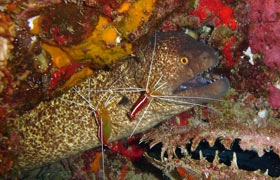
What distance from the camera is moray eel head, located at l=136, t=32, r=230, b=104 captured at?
3.04 meters

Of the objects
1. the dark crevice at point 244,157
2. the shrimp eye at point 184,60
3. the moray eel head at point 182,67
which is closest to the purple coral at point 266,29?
the moray eel head at point 182,67

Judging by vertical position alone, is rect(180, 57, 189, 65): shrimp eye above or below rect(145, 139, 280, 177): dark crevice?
above

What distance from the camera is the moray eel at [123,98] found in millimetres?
3113

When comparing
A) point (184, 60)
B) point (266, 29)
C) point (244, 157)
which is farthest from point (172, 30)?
point (244, 157)

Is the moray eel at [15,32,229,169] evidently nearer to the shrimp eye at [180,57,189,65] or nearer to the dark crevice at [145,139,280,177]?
the shrimp eye at [180,57,189,65]

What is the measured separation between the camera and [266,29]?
2.74 meters

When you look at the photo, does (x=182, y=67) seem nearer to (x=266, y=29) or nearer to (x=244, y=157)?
(x=266, y=29)

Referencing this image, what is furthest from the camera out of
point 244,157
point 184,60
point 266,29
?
point 184,60

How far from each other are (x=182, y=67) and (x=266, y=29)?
1.22 metres

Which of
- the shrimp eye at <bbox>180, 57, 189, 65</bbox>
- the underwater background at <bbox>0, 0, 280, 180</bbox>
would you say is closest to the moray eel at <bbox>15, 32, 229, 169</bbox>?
the shrimp eye at <bbox>180, 57, 189, 65</bbox>

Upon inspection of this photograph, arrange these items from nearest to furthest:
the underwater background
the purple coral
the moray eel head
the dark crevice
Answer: the underwater background < the dark crevice < the purple coral < the moray eel head

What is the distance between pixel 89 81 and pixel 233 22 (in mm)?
2628

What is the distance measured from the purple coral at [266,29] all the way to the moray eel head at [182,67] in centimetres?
60

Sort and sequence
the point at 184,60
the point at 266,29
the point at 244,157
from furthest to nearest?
1. the point at 184,60
2. the point at 266,29
3. the point at 244,157
